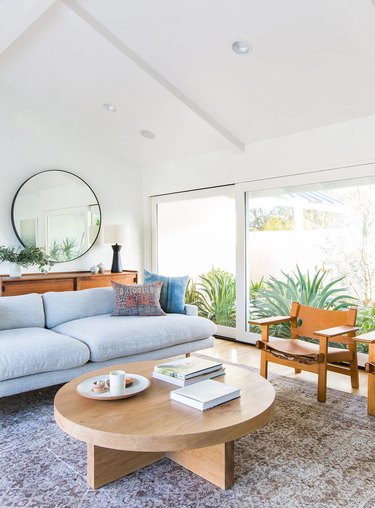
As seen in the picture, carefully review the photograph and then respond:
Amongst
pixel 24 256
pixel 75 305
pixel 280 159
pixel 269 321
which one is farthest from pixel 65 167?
pixel 269 321

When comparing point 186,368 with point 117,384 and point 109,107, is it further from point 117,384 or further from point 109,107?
point 109,107

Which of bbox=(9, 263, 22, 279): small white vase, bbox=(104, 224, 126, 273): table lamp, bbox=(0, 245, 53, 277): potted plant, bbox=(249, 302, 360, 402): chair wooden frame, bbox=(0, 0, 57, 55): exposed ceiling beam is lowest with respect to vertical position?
bbox=(249, 302, 360, 402): chair wooden frame

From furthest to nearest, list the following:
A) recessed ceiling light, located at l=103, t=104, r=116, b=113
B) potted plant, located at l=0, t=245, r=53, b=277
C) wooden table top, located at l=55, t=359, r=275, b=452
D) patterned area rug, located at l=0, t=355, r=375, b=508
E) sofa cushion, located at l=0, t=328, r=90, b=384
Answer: recessed ceiling light, located at l=103, t=104, r=116, b=113 < potted plant, located at l=0, t=245, r=53, b=277 < sofa cushion, located at l=0, t=328, r=90, b=384 < patterned area rug, located at l=0, t=355, r=375, b=508 < wooden table top, located at l=55, t=359, r=275, b=452

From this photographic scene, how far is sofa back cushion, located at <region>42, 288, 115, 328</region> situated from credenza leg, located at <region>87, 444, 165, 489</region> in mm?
1818

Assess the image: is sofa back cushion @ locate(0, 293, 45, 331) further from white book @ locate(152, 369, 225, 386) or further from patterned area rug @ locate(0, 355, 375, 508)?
white book @ locate(152, 369, 225, 386)

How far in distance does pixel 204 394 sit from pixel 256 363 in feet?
6.90

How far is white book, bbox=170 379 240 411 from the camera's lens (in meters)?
1.83

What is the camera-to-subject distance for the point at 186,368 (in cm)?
218

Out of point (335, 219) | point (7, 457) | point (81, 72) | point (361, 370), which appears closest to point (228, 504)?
point (7, 457)

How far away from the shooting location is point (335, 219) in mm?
3973

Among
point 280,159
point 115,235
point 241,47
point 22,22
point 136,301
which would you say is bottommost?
point 136,301

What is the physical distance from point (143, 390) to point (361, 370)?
246 cm

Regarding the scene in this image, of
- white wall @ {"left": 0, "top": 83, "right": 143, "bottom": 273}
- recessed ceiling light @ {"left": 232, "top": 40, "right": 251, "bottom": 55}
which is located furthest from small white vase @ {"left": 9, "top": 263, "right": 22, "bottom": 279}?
recessed ceiling light @ {"left": 232, "top": 40, "right": 251, "bottom": 55}

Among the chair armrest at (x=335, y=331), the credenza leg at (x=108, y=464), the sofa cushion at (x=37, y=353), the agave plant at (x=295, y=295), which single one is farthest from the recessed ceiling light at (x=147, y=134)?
the credenza leg at (x=108, y=464)
